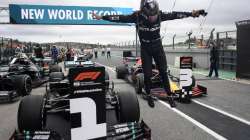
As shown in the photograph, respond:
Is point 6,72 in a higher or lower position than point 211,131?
higher

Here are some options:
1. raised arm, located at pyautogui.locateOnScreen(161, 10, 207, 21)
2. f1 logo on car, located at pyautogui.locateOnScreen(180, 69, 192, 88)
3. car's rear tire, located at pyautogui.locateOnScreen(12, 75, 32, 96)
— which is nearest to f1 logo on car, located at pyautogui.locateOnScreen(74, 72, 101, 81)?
raised arm, located at pyautogui.locateOnScreen(161, 10, 207, 21)

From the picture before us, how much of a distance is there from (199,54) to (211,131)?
55.3 feet

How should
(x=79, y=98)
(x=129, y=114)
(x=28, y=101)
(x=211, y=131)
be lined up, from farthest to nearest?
(x=211, y=131), (x=129, y=114), (x=28, y=101), (x=79, y=98)

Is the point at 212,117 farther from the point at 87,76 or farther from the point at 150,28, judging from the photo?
the point at 87,76

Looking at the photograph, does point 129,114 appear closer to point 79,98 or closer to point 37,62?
point 79,98

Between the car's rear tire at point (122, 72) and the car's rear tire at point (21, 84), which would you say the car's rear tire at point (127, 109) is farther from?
the car's rear tire at point (122, 72)

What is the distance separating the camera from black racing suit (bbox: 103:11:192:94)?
4.93 metres

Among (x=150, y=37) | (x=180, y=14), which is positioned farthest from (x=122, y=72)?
(x=150, y=37)

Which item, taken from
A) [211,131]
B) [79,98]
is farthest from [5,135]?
[211,131]

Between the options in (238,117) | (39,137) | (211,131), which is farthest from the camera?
(238,117)

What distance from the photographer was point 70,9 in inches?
809

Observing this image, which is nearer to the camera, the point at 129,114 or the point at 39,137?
the point at 39,137

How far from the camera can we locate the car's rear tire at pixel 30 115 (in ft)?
15.2

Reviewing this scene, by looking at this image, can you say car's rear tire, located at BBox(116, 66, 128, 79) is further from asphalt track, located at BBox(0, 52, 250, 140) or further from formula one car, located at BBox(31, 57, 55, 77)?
asphalt track, located at BBox(0, 52, 250, 140)
